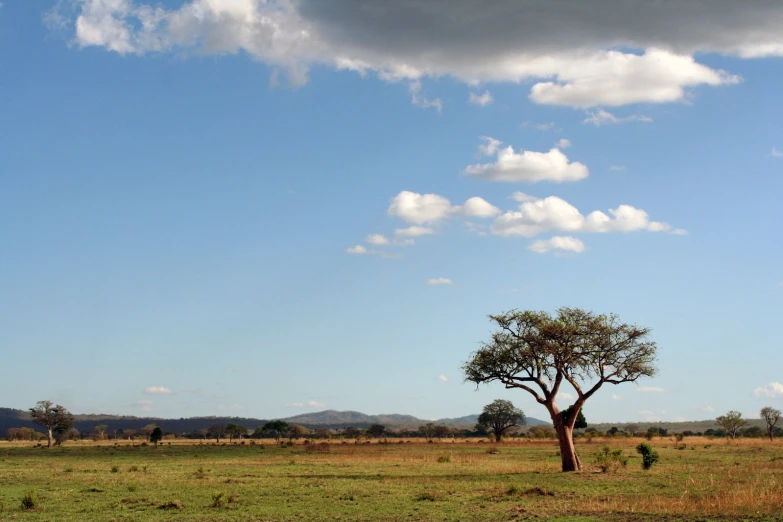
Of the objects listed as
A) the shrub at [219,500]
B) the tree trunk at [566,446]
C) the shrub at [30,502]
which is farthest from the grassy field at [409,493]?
the tree trunk at [566,446]

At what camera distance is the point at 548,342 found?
42.0 metres

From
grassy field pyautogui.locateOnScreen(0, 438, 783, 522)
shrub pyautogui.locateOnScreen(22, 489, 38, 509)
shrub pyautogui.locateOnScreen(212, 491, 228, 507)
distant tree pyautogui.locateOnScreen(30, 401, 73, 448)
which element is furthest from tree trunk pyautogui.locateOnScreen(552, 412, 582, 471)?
distant tree pyautogui.locateOnScreen(30, 401, 73, 448)

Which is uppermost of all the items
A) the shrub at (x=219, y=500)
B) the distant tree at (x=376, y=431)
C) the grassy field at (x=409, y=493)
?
A: the shrub at (x=219, y=500)

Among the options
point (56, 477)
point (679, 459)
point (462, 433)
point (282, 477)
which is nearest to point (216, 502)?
point (282, 477)

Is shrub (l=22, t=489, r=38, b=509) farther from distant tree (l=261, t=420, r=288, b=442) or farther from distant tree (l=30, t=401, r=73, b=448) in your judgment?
distant tree (l=261, t=420, r=288, b=442)

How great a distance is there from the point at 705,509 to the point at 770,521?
2.92 m

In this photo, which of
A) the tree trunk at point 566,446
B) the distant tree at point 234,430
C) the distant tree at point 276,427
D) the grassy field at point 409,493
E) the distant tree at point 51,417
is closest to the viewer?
the grassy field at point 409,493

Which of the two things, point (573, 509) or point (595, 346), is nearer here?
point (573, 509)

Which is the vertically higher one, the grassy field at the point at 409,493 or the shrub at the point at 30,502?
the shrub at the point at 30,502

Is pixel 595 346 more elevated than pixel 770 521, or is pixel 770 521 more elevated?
pixel 595 346

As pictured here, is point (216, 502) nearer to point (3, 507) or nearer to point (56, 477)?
point (3, 507)

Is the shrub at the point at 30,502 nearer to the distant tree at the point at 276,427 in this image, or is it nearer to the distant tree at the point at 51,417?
the distant tree at the point at 51,417

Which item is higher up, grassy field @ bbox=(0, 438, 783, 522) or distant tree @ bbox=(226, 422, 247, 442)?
grassy field @ bbox=(0, 438, 783, 522)

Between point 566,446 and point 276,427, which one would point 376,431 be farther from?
point 566,446
